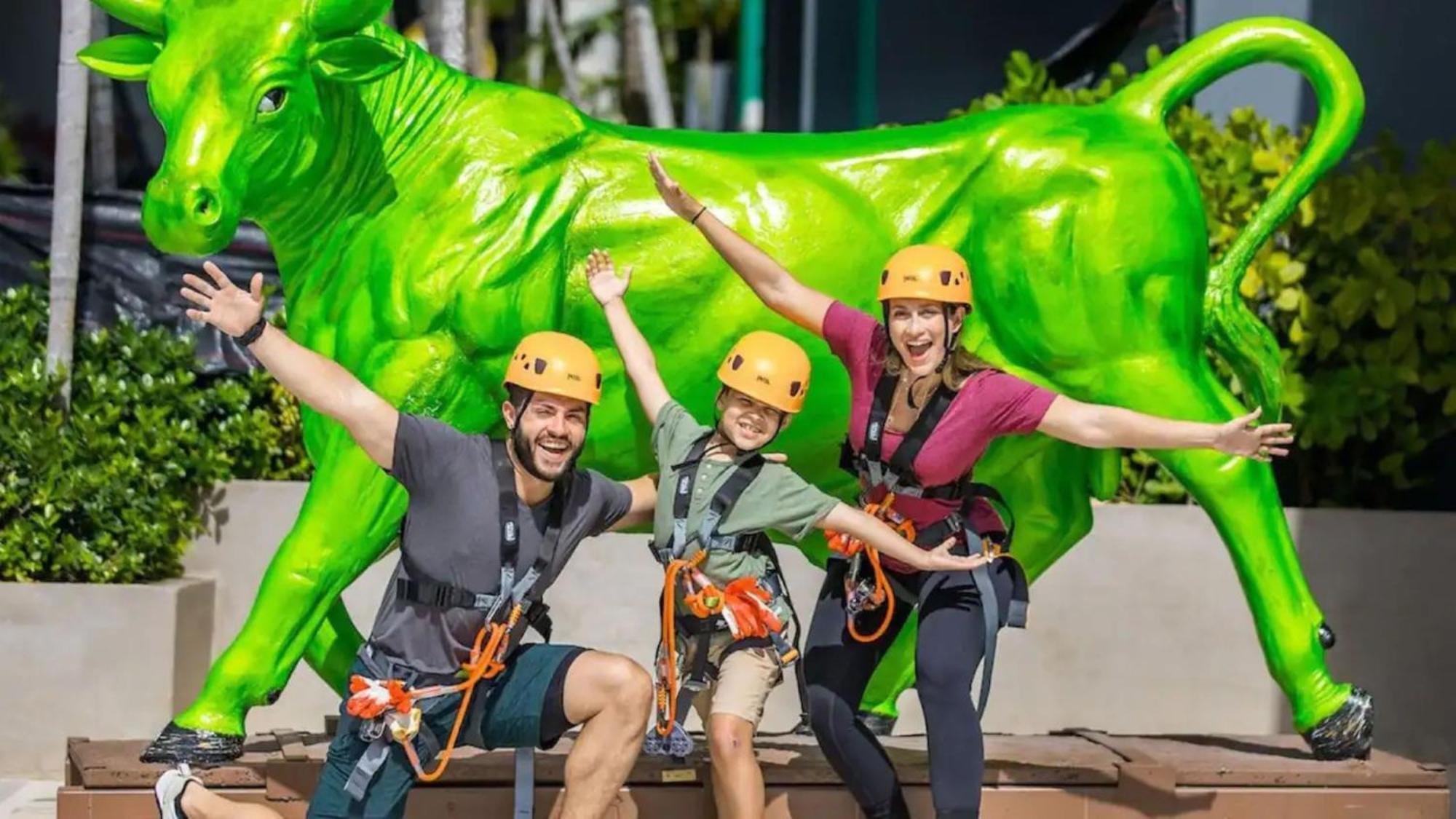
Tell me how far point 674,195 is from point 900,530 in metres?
0.96

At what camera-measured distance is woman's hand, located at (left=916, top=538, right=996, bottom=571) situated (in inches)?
197

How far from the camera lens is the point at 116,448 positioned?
7008mm

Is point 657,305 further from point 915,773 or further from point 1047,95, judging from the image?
point 1047,95

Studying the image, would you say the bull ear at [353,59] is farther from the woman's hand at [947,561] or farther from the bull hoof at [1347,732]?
the bull hoof at [1347,732]

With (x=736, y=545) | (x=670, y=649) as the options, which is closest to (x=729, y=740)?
(x=670, y=649)

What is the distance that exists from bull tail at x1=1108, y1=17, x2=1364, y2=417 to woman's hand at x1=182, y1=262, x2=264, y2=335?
246 centimetres

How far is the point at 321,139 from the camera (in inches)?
212

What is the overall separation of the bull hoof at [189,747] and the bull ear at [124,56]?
1573 mm

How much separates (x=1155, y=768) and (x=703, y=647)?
1323 mm

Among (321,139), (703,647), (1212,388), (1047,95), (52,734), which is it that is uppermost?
(1047,95)

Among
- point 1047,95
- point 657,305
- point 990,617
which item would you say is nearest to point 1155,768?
point 990,617

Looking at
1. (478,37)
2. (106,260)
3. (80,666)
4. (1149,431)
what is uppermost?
(478,37)

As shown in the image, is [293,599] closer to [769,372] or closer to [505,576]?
[505,576]

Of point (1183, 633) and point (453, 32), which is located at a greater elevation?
point (453, 32)
